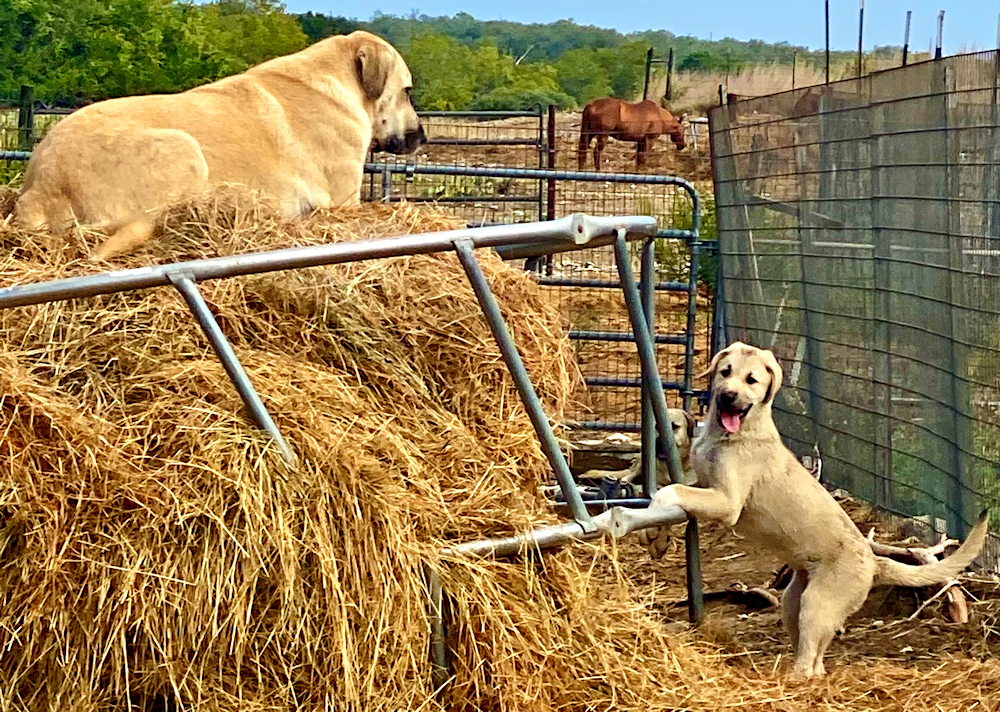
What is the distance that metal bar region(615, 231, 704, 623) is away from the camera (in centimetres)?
364

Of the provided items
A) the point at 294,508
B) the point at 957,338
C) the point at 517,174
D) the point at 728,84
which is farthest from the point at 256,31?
the point at 294,508

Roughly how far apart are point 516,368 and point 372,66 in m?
3.57

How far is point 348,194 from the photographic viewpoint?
6203 millimetres

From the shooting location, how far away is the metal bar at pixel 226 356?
300 cm

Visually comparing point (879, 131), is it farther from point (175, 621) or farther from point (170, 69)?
point (170, 69)

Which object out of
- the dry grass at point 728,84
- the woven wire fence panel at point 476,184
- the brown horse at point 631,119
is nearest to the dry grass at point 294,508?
the woven wire fence panel at point 476,184

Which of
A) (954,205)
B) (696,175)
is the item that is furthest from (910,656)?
(696,175)

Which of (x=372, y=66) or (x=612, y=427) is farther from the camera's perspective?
(x=612, y=427)

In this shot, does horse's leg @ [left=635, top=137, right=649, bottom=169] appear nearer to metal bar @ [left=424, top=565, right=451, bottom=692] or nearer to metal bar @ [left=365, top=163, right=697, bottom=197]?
metal bar @ [left=365, top=163, right=697, bottom=197]

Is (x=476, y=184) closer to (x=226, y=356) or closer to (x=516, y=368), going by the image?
(x=516, y=368)

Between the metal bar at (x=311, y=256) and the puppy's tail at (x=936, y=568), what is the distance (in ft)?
6.81

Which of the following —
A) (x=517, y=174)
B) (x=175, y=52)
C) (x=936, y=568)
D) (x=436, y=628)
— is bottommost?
(x=936, y=568)

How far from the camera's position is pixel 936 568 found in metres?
4.95

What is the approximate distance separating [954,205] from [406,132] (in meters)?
2.97
